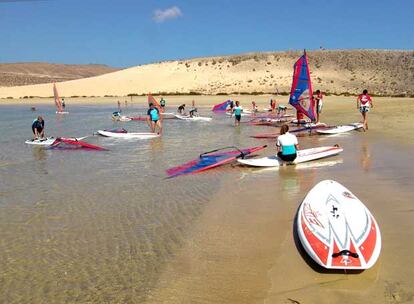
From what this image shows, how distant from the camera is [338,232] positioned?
4734 mm

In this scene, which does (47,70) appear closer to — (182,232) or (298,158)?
(298,158)

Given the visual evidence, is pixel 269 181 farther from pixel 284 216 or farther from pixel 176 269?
pixel 176 269

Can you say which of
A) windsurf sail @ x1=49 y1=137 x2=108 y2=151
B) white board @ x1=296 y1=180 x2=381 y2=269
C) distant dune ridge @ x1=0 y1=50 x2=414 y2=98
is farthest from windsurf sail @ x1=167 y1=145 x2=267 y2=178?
distant dune ridge @ x1=0 y1=50 x2=414 y2=98

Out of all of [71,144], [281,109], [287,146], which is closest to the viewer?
[287,146]

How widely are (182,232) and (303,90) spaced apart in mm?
10935

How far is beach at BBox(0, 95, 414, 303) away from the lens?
4.29 metres

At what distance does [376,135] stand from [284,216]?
9729 mm

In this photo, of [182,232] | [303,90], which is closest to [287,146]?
[182,232]

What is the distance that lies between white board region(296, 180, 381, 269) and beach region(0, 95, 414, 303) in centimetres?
15

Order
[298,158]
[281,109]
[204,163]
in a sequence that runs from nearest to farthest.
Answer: [298,158], [204,163], [281,109]

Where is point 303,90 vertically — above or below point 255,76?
below

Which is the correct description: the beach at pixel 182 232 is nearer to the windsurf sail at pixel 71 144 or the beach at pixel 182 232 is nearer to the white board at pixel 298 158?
the white board at pixel 298 158

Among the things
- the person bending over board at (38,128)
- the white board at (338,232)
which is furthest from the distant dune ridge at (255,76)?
the white board at (338,232)

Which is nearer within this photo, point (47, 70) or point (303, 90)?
point (303, 90)
